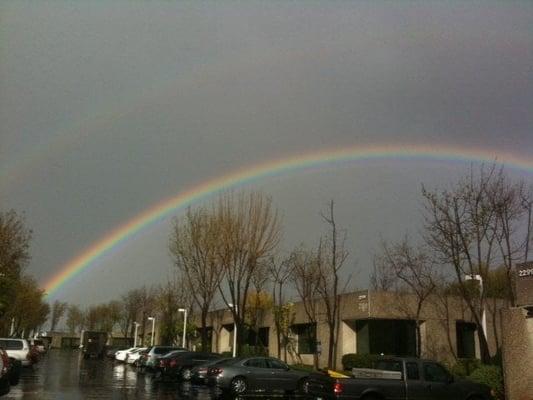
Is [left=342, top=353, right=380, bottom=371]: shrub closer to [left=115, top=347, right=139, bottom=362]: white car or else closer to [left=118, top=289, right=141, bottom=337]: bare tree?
[left=115, top=347, right=139, bottom=362]: white car

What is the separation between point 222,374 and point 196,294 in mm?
23208

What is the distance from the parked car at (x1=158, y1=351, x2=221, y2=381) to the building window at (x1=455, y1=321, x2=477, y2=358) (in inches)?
588

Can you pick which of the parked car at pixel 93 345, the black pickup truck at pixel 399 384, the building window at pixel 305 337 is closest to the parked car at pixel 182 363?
the building window at pixel 305 337

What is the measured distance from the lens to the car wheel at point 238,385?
71.7 ft

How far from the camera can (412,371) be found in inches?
628

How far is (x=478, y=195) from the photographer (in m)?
24.1

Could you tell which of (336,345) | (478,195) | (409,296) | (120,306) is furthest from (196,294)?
(120,306)

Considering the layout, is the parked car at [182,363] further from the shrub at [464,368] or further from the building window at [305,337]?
the shrub at [464,368]

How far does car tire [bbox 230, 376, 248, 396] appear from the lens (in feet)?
71.7

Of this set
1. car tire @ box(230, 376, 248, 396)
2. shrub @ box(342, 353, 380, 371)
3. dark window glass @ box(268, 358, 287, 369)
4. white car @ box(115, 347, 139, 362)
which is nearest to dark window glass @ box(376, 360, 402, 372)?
dark window glass @ box(268, 358, 287, 369)

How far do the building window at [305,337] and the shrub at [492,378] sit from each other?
17.7m

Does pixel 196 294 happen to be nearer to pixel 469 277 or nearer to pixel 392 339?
pixel 392 339

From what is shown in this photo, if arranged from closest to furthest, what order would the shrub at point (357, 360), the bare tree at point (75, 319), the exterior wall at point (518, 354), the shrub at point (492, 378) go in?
the exterior wall at point (518, 354)
the shrub at point (492, 378)
the shrub at point (357, 360)
the bare tree at point (75, 319)

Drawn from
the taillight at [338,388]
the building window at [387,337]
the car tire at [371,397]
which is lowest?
the car tire at [371,397]
